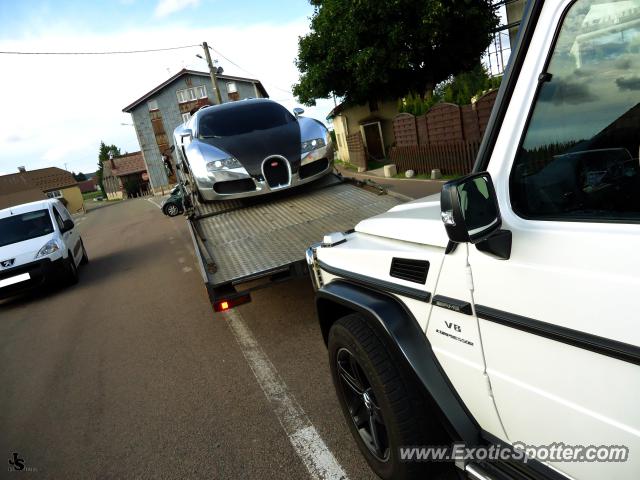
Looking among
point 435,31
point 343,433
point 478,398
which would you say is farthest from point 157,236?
point 435,31

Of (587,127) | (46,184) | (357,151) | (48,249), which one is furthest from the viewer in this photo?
(46,184)

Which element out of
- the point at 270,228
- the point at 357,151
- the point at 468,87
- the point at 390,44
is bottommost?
the point at 357,151

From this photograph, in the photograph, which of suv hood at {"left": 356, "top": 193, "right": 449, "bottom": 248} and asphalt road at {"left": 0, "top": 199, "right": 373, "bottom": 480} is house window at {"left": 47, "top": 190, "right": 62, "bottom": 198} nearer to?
asphalt road at {"left": 0, "top": 199, "right": 373, "bottom": 480}

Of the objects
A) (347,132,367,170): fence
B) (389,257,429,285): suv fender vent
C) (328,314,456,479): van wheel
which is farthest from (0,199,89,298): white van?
(347,132,367,170): fence

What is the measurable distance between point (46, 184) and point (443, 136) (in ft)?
212

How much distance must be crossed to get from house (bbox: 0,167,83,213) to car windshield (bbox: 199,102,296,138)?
53.1 m

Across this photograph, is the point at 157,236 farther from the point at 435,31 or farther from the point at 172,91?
the point at 172,91

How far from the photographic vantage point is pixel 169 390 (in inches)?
159

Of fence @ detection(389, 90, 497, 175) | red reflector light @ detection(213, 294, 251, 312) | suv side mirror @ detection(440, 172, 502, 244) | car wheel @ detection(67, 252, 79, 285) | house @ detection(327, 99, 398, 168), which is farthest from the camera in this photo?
house @ detection(327, 99, 398, 168)

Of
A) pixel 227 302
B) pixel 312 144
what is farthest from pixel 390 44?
pixel 227 302

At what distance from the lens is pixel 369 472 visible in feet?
8.56

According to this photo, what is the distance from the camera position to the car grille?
5.80 metres

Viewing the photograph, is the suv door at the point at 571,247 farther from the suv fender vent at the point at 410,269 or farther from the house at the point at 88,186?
the house at the point at 88,186

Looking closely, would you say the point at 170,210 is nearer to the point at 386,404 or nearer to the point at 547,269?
the point at 386,404
